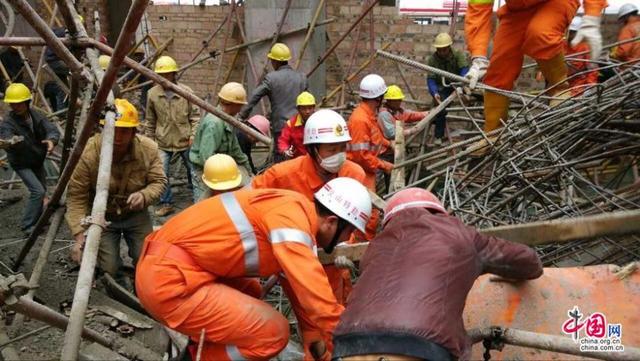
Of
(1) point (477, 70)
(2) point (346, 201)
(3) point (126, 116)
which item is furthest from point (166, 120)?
(2) point (346, 201)

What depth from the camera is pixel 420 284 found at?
213 cm

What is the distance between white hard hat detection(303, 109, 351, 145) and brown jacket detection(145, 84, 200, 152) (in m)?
2.80

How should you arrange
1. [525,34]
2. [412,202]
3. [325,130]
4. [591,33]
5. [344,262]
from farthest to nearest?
[525,34], [325,130], [591,33], [344,262], [412,202]

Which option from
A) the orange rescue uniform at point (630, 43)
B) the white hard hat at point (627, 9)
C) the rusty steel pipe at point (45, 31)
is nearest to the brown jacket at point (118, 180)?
the rusty steel pipe at point (45, 31)

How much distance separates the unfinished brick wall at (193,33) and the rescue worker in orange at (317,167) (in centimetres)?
653

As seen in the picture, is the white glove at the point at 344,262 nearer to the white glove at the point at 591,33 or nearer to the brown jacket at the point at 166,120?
the white glove at the point at 591,33

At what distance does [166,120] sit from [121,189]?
2333 millimetres

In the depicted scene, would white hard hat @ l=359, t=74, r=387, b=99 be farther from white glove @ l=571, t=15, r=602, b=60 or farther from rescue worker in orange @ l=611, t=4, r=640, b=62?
rescue worker in orange @ l=611, t=4, r=640, b=62

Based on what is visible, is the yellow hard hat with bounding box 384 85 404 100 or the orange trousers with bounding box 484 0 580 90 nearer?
the orange trousers with bounding box 484 0 580 90

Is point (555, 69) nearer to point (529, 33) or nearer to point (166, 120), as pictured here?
point (529, 33)

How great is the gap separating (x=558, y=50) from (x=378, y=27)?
6171 mm

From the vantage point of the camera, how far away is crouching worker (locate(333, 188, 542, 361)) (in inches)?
80.0

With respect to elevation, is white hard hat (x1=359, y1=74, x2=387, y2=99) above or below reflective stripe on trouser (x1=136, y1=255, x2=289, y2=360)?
above

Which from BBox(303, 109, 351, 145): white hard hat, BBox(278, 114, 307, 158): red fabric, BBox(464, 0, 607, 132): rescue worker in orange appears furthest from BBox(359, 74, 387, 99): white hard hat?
BBox(303, 109, 351, 145): white hard hat
